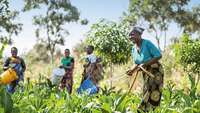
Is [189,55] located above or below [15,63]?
below

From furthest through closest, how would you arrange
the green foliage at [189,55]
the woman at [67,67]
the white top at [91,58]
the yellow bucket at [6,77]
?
1. the green foliage at [189,55]
2. the woman at [67,67]
3. the white top at [91,58]
4. the yellow bucket at [6,77]

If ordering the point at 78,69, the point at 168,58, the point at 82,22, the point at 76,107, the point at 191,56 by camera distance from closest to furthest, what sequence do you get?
the point at 76,107 → the point at 191,56 → the point at 168,58 → the point at 78,69 → the point at 82,22

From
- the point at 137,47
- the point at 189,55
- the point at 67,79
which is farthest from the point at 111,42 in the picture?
the point at 137,47

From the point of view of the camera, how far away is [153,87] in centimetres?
852

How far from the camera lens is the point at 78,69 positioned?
35.7 metres

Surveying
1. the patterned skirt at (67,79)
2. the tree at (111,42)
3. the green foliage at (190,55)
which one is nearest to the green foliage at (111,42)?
the tree at (111,42)

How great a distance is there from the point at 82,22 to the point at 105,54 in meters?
18.9

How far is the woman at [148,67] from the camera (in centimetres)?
842

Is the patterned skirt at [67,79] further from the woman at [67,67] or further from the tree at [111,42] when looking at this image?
the tree at [111,42]

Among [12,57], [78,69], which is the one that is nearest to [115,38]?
[12,57]

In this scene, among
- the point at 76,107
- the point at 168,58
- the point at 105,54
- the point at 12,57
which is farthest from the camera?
the point at 168,58

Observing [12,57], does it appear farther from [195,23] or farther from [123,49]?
[195,23]

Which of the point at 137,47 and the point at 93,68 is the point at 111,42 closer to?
the point at 93,68

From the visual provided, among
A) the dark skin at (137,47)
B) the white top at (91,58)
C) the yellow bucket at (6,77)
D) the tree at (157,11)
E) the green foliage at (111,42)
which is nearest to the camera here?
the yellow bucket at (6,77)
